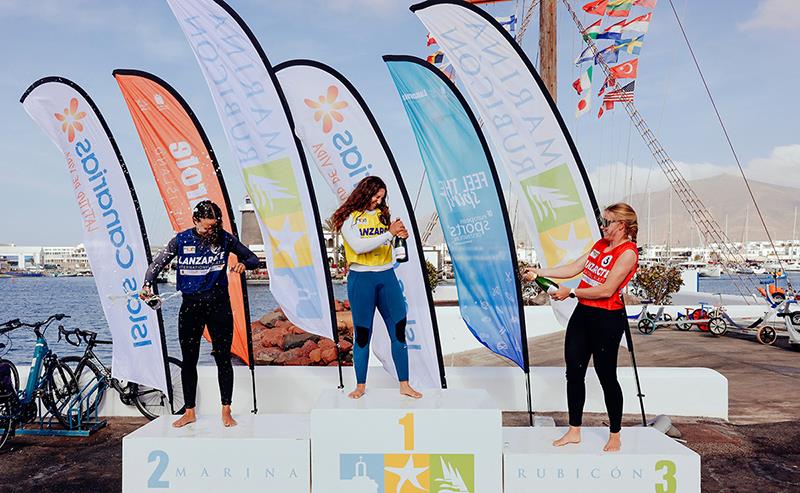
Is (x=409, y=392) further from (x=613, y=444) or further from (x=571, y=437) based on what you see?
(x=613, y=444)

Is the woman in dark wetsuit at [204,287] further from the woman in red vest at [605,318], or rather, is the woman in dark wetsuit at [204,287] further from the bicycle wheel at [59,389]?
the woman in red vest at [605,318]

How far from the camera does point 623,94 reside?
49.9ft

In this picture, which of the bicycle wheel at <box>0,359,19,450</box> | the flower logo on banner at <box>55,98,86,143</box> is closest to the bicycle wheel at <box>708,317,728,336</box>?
the flower logo on banner at <box>55,98,86,143</box>

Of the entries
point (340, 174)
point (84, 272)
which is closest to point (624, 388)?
point (340, 174)

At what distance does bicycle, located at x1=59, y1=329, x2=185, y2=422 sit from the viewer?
567 cm

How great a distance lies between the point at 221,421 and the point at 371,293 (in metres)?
1.42

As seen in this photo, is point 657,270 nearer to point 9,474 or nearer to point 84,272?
point 9,474

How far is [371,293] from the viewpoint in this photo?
448 cm

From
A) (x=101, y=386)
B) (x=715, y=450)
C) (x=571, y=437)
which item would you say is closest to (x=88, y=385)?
(x=101, y=386)

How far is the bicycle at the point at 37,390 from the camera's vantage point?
5.11 meters

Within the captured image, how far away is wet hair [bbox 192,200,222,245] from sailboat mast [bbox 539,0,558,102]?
9.85m

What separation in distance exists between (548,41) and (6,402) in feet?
37.6

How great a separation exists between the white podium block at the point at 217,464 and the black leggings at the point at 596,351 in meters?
1.79

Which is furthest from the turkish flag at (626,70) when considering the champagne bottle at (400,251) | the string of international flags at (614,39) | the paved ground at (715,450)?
the champagne bottle at (400,251)
